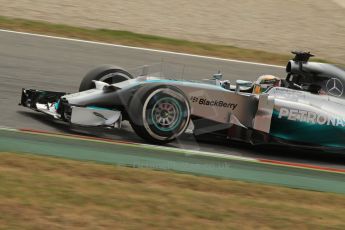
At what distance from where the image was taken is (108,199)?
501 centimetres

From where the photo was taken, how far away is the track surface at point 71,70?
749 cm

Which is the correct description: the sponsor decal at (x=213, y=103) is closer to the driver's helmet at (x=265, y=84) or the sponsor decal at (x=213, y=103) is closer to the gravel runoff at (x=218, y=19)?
the driver's helmet at (x=265, y=84)

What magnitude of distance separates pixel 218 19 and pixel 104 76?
352 inches

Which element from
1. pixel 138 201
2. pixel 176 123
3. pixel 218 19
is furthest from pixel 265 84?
pixel 218 19

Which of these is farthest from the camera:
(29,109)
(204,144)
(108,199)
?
(29,109)

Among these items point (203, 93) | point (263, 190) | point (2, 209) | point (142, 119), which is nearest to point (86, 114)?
point (142, 119)

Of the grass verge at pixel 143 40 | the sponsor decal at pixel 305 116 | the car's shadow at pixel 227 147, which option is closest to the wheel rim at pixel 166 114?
the car's shadow at pixel 227 147

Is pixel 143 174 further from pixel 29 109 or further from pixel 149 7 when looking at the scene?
pixel 149 7

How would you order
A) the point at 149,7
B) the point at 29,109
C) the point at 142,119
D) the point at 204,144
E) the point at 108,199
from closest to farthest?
the point at 108,199, the point at 142,119, the point at 204,144, the point at 29,109, the point at 149,7

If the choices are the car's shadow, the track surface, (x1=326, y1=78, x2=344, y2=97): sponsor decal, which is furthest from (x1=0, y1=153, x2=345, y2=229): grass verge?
(x1=326, y1=78, x2=344, y2=97): sponsor decal

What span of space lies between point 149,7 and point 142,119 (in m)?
10.5

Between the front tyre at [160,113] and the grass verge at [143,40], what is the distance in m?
5.85

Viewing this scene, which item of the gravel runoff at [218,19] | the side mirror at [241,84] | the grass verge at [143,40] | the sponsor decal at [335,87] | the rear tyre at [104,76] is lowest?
the rear tyre at [104,76]

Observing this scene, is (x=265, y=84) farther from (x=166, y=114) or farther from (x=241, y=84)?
(x=166, y=114)
